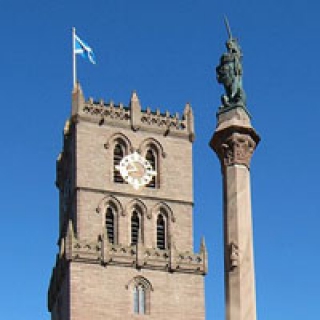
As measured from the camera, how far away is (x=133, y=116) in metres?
79.1

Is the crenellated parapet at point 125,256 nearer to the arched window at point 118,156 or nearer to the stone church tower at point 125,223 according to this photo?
the stone church tower at point 125,223

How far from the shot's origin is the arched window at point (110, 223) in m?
75.1

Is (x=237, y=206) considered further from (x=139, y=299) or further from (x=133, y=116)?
(x=133, y=116)

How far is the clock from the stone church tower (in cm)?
23

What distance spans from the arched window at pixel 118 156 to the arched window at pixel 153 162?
175cm

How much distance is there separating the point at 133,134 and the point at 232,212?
50.8 m

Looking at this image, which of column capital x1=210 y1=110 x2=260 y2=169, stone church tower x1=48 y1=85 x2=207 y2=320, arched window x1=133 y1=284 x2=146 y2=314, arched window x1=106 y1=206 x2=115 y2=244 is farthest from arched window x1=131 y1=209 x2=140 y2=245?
column capital x1=210 y1=110 x2=260 y2=169

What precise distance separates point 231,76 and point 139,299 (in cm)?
4554

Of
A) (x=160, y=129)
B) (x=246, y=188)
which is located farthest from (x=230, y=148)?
(x=160, y=129)

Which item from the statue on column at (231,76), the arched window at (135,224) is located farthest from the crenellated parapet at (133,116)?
the statue on column at (231,76)

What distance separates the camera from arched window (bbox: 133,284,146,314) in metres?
73.1

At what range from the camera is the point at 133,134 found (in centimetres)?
7856

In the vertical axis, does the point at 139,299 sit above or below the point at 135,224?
below

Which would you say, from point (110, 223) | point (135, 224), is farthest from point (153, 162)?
point (110, 223)
